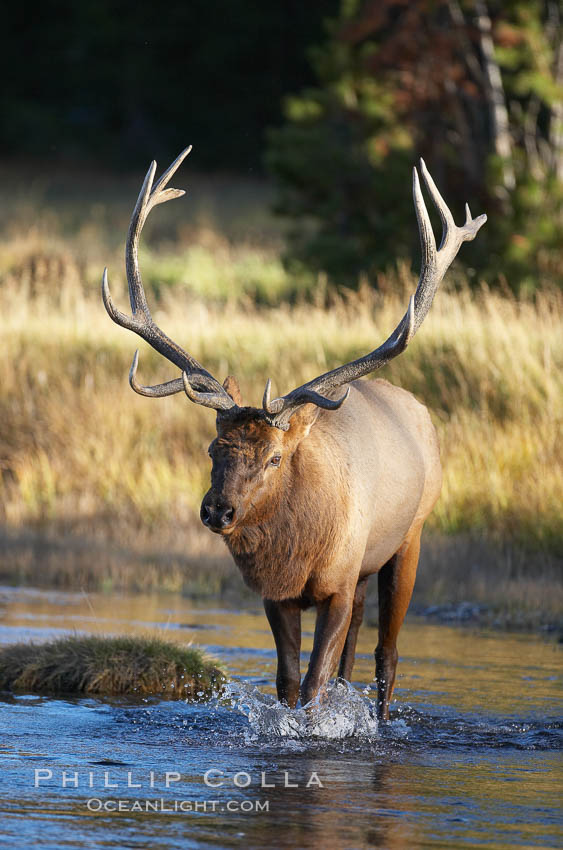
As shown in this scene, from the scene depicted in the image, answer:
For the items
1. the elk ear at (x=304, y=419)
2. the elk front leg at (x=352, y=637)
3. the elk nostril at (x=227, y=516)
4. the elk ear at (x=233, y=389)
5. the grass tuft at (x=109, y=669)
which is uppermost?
the elk ear at (x=233, y=389)

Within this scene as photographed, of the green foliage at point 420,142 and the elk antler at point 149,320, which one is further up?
the green foliage at point 420,142

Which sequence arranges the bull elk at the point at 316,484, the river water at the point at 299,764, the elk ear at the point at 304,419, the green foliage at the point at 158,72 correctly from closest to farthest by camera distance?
the river water at the point at 299,764 → the bull elk at the point at 316,484 → the elk ear at the point at 304,419 → the green foliage at the point at 158,72

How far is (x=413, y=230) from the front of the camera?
22672 mm

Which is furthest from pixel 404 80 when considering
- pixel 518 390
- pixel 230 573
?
pixel 230 573

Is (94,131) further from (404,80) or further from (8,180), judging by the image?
(404,80)

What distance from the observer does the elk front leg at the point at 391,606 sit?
329 inches

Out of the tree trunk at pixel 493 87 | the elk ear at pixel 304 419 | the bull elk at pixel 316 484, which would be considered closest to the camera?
the bull elk at pixel 316 484

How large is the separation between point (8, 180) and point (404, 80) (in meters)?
22.6

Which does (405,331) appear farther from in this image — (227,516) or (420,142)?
(420,142)

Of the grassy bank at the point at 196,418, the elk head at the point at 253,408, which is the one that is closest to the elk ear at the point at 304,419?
the elk head at the point at 253,408

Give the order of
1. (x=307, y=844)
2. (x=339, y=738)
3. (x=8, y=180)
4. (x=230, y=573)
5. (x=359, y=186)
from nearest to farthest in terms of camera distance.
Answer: (x=307, y=844) < (x=339, y=738) < (x=230, y=573) < (x=359, y=186) < (x=8, y=180)

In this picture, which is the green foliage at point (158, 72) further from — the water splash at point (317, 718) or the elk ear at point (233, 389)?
the water splash at point (317, 718)

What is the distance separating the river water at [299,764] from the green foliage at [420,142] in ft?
36.1

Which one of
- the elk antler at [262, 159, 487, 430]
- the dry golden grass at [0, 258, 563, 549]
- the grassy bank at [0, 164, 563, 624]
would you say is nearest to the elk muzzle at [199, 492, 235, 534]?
the elk antler at [262, 159, 487, 430]
